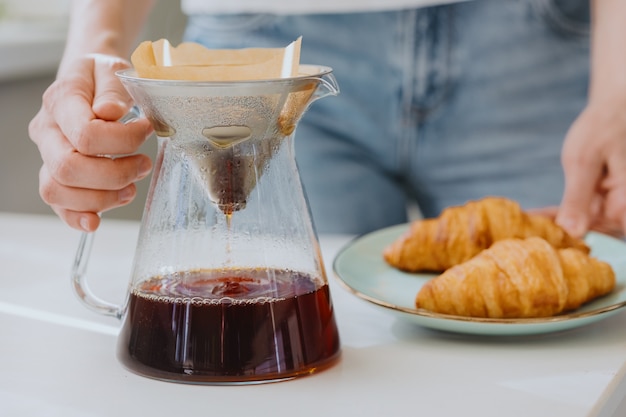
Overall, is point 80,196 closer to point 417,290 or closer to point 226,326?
point 226,326

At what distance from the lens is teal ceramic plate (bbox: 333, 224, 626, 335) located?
67 cm

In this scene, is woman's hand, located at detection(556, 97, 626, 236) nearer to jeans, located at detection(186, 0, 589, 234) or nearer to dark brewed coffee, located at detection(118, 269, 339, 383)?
jeans, located at detection(186, 0, 589, 234)

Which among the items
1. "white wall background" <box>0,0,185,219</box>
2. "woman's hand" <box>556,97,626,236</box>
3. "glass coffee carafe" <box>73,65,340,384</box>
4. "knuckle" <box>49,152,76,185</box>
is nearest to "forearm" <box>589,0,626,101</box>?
"woman's hand" <box>556,97,626,236</box>

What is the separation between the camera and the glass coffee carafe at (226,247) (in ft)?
1.94

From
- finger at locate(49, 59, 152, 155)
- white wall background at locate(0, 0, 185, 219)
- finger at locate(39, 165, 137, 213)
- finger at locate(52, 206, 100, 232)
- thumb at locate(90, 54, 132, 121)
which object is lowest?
white wall background at locate(0, 0, 185, 219)

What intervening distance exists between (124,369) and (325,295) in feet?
0.50

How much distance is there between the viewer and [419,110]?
1.22m

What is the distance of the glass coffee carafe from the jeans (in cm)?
58

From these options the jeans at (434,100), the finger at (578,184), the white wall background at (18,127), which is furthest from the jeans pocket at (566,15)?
the white wall background at (18,127)

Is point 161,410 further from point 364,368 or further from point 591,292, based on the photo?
point 591,292

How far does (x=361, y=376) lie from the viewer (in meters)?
0.63

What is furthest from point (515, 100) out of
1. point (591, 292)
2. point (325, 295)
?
point (325, 295)

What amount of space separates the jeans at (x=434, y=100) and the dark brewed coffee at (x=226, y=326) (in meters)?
0.63

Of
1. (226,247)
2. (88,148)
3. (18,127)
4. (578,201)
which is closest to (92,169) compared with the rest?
(88,148)
